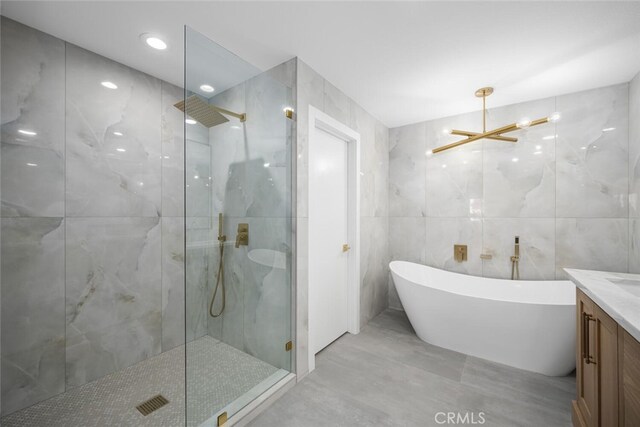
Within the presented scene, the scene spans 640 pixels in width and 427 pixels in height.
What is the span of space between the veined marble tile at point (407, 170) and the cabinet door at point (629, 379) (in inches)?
95.6

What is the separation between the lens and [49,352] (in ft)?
5.86

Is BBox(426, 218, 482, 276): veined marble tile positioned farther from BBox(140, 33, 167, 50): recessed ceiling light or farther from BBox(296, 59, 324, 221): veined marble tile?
BBox(140, 33, 167, 50): recessed ceiling light

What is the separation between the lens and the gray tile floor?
5.53ft

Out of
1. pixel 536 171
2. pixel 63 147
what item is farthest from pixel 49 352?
pixel 536 171

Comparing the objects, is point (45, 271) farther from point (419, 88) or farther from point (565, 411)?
point (565, 411)

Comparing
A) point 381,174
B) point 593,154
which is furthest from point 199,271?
point 593,154

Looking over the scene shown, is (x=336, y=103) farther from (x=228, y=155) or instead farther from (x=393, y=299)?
(x=393, y=299)

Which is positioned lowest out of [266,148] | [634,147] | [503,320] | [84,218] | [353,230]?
[503,320]

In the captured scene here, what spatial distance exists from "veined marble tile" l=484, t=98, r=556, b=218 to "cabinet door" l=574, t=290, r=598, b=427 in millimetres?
1426

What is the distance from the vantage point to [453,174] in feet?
10.6

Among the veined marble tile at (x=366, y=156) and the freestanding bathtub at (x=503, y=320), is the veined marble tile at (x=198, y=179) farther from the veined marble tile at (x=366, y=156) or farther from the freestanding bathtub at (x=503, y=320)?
the freestanding bathtub at (x=503, y=320)

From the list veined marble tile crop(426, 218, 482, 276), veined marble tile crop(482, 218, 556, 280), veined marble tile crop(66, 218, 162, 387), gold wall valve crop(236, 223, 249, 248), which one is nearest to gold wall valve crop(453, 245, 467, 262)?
veined marble tile crop(426, 218, 482, 276)

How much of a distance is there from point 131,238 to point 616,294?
125 inches

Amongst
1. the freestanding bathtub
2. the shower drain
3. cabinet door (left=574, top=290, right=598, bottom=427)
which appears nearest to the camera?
cabinet door (left=574, top=290, right=598, bottom=427)
